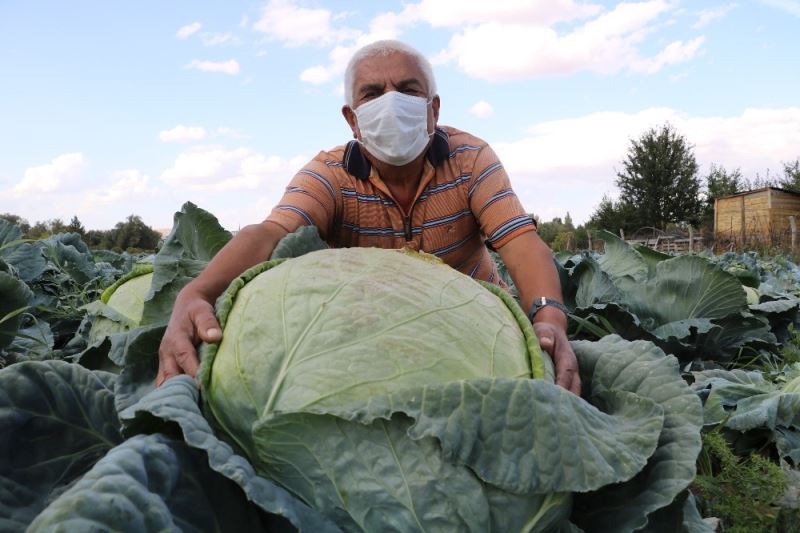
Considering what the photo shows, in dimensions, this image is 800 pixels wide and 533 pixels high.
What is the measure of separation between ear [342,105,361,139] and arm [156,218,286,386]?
2.74ft

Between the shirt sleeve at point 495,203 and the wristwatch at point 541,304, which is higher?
the shirt sleeve at point 495,203

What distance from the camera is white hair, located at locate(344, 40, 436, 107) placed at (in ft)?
10.5

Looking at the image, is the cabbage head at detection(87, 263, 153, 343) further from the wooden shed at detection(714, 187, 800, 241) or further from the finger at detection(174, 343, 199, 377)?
the wooden shed at detection(714, 187, 800, 241)

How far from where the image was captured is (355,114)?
3307 mm

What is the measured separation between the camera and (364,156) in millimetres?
3473

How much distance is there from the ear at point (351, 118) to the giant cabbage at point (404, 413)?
1.70 meters

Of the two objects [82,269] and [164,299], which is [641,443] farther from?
[82,269]

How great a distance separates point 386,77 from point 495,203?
86cm

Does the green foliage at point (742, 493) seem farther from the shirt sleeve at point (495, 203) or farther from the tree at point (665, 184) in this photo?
the tree at point (665, 184)

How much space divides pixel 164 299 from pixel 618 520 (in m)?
2.17

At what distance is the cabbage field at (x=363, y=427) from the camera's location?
144cm

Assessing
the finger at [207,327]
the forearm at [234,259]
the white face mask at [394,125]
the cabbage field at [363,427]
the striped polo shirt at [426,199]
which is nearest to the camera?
the cabbage field at [363,427]

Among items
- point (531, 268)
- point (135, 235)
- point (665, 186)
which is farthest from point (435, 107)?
point (665, 186)

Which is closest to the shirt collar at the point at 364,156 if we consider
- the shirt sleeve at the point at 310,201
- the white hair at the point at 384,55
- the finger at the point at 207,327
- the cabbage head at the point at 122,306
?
the shirt sleeve at the point at 310,201
